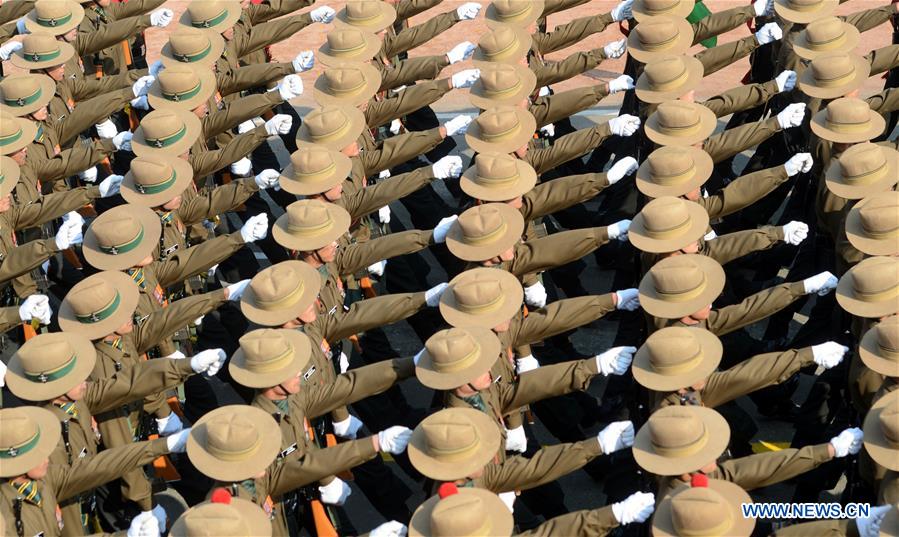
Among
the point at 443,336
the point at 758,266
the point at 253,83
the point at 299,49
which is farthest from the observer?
the point at 299,49

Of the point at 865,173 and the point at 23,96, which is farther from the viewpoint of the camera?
the point at 23,96

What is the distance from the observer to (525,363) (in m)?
9.68

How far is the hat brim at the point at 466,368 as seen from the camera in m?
→ 8.54

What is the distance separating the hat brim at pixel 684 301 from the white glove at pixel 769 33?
10.5 ft

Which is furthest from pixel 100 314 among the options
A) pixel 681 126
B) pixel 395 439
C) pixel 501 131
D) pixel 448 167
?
pixel 681 126

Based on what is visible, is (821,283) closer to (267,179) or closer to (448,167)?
(448,167)

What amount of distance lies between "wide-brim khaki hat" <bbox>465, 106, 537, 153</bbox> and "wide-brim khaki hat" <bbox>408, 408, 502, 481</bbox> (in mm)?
3007

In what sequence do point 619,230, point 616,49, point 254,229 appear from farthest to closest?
point 616,49, point 254,229, point 619,230

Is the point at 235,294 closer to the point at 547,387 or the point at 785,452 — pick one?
the point at 547,387

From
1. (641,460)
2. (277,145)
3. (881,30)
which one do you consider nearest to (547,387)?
(641,460)

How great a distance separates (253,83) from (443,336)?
14.9ft

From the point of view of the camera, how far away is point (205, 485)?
976 centimetres

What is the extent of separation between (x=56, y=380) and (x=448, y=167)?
11.0 ft

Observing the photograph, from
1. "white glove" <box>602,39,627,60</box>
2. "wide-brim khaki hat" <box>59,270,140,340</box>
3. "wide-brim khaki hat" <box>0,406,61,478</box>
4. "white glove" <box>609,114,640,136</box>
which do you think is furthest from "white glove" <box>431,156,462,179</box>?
"wide-brim khaki hat" <box>0,406,61,478</box>
